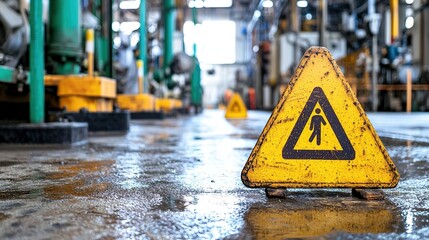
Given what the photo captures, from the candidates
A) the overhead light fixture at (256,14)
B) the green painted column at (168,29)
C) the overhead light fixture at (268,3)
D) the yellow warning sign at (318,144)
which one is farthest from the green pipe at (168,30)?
the overhead light fixture at (256,14)

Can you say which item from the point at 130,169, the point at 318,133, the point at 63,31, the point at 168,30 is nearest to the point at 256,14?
the point at 168,30

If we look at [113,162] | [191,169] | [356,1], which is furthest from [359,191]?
[356,1]

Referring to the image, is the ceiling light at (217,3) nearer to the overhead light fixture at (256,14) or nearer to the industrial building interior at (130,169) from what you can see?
the overhead light fixture at (256,14)

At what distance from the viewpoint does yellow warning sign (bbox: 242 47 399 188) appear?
1201 mm

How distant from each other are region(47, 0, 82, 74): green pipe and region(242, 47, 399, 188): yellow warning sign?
2571mm

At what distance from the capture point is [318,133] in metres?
1.22

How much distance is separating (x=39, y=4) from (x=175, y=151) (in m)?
1.12

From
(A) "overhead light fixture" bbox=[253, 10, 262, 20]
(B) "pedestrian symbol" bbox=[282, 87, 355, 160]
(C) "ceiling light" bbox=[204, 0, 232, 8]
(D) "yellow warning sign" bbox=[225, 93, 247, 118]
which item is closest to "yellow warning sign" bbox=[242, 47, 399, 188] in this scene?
(B) "pedestrian symbol" bbox=[282, 87, 355, 160]

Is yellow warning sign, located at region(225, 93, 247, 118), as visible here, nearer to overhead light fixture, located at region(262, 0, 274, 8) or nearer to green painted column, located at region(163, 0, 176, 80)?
green painted column, located at region(163, 0, 176, 80)

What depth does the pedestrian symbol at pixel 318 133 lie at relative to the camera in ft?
3.98

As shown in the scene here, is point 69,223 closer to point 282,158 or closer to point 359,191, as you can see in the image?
point 282,158

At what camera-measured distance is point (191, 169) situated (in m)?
1.74

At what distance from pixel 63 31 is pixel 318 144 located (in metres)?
2.69

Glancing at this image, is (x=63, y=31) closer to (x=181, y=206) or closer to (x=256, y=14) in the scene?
(x=181, y=206)
